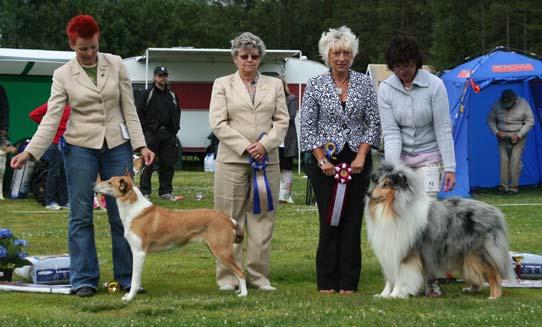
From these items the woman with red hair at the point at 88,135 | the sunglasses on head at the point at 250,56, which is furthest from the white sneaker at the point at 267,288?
the sunglasses on head at the point at 250,56

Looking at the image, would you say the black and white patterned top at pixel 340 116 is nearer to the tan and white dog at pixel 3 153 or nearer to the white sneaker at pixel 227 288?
the white sneaker at pixel 227 288

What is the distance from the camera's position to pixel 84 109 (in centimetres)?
607

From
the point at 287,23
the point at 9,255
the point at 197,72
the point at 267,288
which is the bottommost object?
the point at 267,288

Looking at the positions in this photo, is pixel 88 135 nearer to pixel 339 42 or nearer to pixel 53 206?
pixel 339 42

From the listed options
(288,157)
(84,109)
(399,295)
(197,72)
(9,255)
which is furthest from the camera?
(197,72)

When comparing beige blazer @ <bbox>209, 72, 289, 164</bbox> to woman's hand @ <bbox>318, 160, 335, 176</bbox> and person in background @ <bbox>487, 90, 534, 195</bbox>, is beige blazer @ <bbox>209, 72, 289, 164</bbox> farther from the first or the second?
person in background @ <bbox>487, 90, 534, 195</bbox>

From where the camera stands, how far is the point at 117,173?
6215mm

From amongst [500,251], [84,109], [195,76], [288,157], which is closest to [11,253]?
[84,109]

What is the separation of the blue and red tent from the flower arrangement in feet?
28.2

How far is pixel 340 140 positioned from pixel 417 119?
59 centimetres

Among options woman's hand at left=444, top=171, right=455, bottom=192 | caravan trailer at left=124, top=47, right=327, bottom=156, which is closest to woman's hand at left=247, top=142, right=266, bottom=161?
woman's hand at left=444, top=171, right=455, bottom=192

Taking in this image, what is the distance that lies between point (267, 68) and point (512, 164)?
7493 mm

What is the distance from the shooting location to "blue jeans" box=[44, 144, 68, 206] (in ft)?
40.4

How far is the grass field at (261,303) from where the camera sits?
5.04 meters
